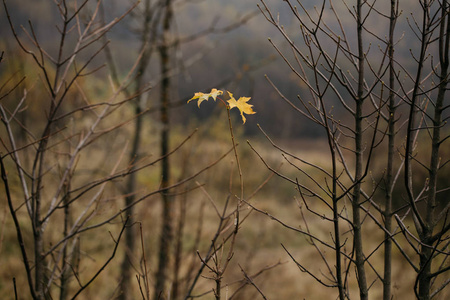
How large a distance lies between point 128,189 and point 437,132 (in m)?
3.83

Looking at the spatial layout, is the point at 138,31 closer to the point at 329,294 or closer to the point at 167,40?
the point at 167,40

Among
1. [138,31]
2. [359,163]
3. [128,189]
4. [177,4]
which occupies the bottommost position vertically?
[359,163]

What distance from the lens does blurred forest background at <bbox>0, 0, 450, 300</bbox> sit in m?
1.40

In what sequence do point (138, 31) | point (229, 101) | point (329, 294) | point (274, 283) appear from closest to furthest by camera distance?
point (229, 101) < point (138, 31) < point (329, 294) < point (274, 283)

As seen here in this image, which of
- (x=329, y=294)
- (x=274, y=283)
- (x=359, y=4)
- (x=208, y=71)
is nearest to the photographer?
(x=359, y=4)

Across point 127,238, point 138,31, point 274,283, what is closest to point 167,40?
point 138,31

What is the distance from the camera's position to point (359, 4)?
4.48 ft

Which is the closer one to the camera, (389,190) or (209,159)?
(389,190)

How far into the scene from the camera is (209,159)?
645 centimetres

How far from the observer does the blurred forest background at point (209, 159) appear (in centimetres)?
140

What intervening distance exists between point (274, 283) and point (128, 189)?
695 cm

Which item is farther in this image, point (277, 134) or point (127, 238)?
point (277, 134)

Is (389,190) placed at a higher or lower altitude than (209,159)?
lower

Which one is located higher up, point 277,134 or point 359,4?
point 277,134
